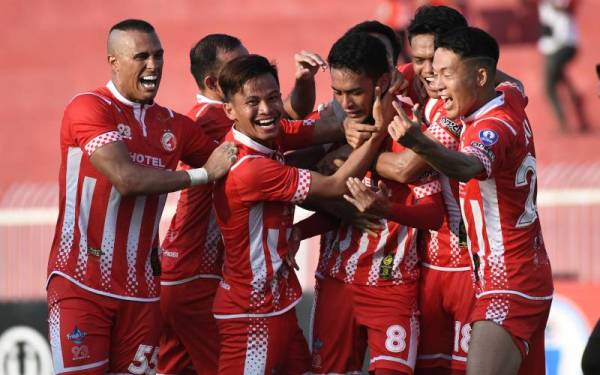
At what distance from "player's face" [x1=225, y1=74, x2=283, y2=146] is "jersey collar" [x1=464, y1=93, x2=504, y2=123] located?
1062mm

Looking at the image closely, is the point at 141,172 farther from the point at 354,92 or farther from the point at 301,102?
the point at 301,102

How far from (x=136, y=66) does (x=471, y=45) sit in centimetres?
191

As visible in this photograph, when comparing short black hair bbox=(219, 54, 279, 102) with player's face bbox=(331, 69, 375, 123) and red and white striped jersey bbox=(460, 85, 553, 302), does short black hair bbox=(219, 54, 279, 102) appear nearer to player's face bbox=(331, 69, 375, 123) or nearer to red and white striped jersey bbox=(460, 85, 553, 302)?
player's face bbox=(331, 69, 375, 123)

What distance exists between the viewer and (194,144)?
24.1 feet

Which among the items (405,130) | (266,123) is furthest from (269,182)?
(405,130)

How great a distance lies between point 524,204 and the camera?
6691 mm

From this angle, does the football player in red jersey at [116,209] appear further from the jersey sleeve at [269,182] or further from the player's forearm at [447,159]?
the player's forearm at [447,159]

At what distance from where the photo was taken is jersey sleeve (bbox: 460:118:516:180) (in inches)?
245

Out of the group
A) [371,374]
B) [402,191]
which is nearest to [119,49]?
[402,191]

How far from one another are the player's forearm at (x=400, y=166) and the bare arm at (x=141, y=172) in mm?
846

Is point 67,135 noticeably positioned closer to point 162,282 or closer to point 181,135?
point 181,135

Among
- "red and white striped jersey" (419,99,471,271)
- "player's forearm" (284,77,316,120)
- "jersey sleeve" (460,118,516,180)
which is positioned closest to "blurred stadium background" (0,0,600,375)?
"player's forearm" (284,77,316,120)

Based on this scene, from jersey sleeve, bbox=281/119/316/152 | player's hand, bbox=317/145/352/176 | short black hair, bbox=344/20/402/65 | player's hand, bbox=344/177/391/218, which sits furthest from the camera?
short black hair, bbox=344/20/402/65

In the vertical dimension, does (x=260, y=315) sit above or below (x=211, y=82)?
below
